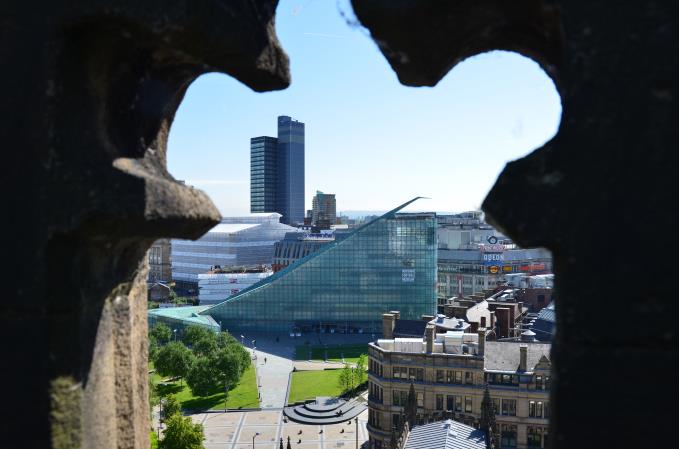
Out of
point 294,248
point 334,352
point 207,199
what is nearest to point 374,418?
point 334,352

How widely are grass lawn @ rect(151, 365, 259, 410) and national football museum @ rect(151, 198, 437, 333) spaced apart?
1128 inches

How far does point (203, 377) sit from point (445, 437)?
26.0m

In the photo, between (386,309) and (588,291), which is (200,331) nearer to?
(386,309)

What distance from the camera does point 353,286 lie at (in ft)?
271

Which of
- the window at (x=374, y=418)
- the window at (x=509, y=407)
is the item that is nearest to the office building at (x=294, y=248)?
the window at (x=374, y=418)

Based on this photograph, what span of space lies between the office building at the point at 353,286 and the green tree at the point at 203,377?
33.7 m

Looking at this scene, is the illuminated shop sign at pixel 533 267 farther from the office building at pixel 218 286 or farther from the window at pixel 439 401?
the window at pixel 439 401

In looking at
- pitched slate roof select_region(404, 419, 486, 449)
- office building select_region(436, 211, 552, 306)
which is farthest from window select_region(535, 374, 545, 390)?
office building select_region(436, 211, 552, 306)

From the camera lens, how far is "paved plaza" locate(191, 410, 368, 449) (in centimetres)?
3825

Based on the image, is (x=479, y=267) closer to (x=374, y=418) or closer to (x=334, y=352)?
(x=334, y=352)

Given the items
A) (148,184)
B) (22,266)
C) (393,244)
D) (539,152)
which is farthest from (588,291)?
(393,244)

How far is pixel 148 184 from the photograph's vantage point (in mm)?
2918

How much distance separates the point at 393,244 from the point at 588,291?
3121 inches

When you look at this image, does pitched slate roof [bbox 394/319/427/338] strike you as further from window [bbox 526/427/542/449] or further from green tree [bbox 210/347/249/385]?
window [bbox 526/427/542/449]
